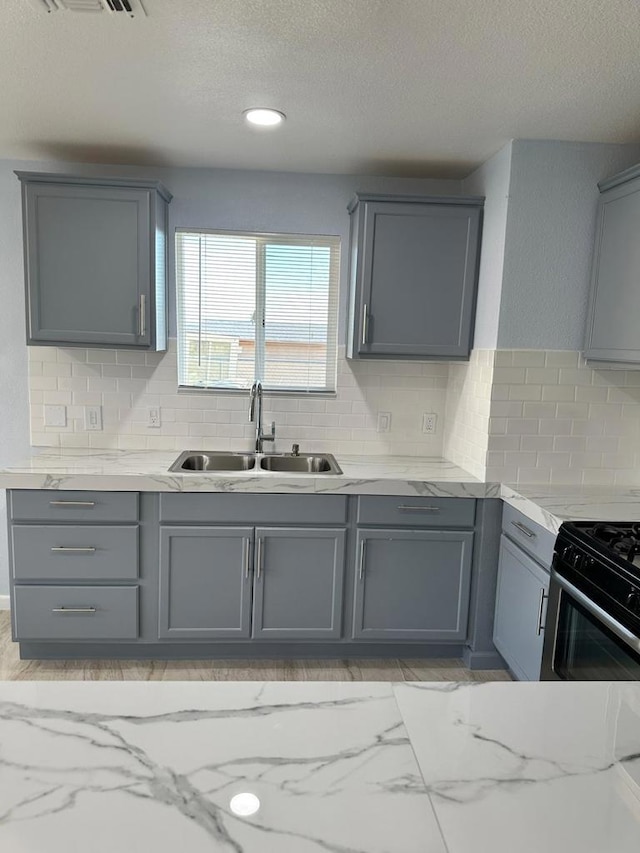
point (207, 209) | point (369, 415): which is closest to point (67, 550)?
point (369, 415)

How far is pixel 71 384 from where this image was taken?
3424 mm

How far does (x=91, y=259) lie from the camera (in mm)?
3064

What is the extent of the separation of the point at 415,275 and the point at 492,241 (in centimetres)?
40

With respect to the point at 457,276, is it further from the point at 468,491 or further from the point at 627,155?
the point at 468,491

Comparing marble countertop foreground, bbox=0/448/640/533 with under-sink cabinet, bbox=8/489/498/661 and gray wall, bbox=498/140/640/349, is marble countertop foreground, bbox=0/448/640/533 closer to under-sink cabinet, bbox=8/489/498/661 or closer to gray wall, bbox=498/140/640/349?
under-sink cabinet, bbox=8/489/498/661

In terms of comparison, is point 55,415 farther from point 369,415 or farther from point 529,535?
point 529,535

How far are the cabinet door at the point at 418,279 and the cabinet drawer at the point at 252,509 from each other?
0.83 metres

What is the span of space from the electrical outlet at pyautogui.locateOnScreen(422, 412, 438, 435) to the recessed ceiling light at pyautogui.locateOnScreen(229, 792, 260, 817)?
117 inches

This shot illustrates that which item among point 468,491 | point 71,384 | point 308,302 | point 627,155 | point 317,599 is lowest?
point 317,599

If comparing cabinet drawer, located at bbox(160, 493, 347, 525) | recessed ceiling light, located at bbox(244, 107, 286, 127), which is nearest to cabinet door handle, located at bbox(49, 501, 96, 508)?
cabinet drawer, located at bbox(160, 493, 347, 525)

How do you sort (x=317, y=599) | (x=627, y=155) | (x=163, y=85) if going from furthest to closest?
(x=317, y=599) < (x=627, y=155) < (x=163, y=85)

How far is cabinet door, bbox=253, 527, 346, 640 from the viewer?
294 centimetres

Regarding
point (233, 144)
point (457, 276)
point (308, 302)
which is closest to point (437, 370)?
point (457, 276)

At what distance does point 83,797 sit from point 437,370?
3.08 m
